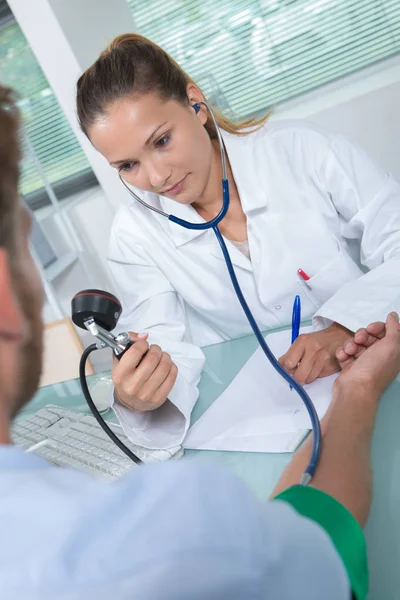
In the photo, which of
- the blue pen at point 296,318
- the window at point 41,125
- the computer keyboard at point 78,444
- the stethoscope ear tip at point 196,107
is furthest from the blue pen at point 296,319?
the window at point 41,125

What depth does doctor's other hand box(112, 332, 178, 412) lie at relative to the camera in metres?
0.98

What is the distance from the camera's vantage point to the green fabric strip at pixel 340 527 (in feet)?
1.55

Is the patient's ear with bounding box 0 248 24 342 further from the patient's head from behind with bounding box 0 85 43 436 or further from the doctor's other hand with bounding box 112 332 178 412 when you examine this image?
the doctor's other hand with bounding box 112 332 178 412

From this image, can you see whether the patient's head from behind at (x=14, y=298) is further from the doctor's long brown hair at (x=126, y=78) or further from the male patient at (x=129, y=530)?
the doctor's long brown hair at (x=126, y=78)

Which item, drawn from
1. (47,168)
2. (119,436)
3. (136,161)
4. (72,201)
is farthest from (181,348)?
(47,168)

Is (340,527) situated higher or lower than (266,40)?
lower

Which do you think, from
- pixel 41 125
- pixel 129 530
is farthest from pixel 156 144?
pixel 41 125

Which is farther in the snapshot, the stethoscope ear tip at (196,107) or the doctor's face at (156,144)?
the stethoscope ear tip at (196,107)

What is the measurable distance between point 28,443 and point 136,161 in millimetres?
581

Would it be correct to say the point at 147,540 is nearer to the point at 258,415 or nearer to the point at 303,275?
the point at 258,415

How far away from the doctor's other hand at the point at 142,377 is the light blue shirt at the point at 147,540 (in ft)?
2.01

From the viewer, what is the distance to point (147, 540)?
0.32 metres

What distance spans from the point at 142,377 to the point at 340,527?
54 cm

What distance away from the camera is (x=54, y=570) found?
315mm
